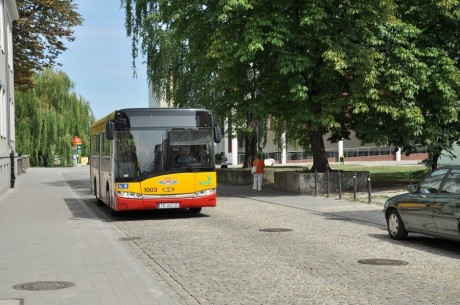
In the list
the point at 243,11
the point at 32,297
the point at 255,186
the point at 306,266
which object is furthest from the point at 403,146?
the point at 32,297

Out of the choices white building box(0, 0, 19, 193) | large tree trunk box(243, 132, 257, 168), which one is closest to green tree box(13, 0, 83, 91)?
white building box(0, 0, 19, 193)

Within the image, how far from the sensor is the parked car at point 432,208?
34.5ft

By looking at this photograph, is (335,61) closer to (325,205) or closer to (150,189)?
(325,205)

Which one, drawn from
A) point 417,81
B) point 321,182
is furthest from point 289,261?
point 417,81

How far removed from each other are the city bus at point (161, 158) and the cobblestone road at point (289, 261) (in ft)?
2.00

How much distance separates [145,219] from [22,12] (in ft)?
87.1

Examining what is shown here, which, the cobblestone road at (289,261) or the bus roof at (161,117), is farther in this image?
the bus roof at (161,117)

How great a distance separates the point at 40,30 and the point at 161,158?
87.1ft

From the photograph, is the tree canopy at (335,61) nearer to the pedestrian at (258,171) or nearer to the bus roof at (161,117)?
the pedestrian at (258,171)

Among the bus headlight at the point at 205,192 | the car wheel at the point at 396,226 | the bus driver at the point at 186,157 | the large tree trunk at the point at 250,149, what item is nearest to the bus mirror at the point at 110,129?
the bus driver at the point at 186,157

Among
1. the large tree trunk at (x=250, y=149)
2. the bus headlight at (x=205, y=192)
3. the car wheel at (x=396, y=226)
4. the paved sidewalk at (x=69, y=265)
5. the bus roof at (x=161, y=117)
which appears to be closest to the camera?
the paved sidewalk at (x=69, y=265)

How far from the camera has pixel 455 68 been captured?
24766 millimetres

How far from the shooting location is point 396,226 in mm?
12234

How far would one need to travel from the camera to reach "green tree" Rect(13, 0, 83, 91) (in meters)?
39.5
